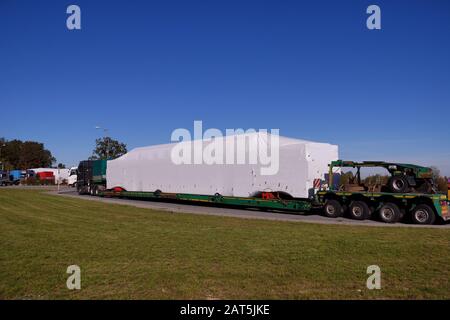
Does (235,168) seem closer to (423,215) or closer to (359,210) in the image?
(359,210)

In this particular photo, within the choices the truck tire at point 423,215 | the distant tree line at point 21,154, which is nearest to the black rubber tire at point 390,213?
the truck tire at point 423,215

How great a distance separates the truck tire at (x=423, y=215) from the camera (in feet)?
47.3

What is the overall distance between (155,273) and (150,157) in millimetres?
19888

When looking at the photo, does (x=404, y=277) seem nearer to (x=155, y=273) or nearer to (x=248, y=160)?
(x=155, y=273)

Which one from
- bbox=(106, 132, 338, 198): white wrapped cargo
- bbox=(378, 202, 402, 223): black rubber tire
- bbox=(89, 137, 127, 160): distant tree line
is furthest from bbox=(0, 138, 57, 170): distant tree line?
bbox=(378, 202, 402, 223): black rubber tire

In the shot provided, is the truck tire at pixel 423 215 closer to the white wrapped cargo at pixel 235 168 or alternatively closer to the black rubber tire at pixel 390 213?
the black rubber tire at pixel 390 213

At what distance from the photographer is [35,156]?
12025 centimetres

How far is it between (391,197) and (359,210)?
4.57 ft

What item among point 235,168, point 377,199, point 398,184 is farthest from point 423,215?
point 235,168

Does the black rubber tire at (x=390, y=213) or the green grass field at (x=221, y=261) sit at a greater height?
the black rubber tire at (x=390, y=213)

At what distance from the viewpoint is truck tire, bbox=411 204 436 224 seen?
14430 millimetres

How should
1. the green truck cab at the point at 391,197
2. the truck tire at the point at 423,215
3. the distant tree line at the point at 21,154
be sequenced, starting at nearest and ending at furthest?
the truck tire at the point at 423,215 < the green truck cab at the point at 391,197 < the distant tree line at the point at 21,154

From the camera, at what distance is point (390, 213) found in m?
15.2

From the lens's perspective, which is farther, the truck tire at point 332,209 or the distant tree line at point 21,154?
the distant tree line at point 21,154
